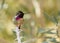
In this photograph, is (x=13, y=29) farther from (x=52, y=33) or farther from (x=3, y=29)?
(x=52, y=33)

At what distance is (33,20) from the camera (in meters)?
1.19

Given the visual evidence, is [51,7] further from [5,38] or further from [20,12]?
[5,38]

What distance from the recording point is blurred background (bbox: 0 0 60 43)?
1181 millimetres

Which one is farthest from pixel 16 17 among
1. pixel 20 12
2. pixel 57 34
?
pixel 57 34

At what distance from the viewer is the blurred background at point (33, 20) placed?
1.18m

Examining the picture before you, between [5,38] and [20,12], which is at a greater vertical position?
[20,12]

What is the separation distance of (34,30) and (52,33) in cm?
11

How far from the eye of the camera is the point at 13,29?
1.19 metres

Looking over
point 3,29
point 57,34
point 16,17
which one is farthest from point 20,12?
point 57,34

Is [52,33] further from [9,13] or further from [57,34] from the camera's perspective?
[9,13]

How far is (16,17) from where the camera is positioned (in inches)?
46.6

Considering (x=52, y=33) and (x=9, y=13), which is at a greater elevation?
(x=9, y=13)

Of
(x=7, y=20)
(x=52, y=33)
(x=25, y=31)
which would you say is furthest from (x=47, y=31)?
(x=7, y=20)

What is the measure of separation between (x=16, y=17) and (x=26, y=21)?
0.07 meters
